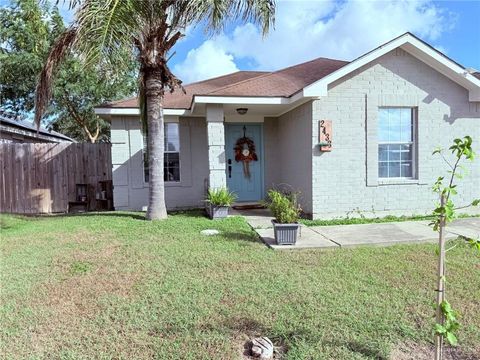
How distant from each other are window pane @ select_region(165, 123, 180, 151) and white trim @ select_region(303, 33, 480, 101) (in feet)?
15.6

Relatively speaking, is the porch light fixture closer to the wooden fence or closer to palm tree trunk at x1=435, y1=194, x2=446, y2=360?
the wooden fence

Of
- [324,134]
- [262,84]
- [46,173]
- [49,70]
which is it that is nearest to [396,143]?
[324,134]

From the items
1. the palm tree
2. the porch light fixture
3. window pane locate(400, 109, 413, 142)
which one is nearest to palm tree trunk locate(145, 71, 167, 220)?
the palm tree

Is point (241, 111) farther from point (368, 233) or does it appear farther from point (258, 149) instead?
point (368, 233)

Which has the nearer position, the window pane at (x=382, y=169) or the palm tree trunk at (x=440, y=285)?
the palm tree trunk at (x=440, y=285)

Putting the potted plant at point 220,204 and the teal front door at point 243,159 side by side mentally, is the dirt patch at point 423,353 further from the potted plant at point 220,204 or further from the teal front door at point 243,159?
the teal front door at point 243,159

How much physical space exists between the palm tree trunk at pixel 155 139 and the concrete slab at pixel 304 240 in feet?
9.02

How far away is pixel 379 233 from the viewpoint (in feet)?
23.2

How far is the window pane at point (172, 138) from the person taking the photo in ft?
36.8

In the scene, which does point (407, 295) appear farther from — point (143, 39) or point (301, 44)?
point (301, 44)

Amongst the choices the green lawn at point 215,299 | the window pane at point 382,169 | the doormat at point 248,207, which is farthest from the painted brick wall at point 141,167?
the window pane at point 382,169

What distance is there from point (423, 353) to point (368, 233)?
13.8ft

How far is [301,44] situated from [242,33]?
579 cm

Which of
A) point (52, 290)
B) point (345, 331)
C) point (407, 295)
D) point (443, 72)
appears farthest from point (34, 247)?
point (443, 72)
